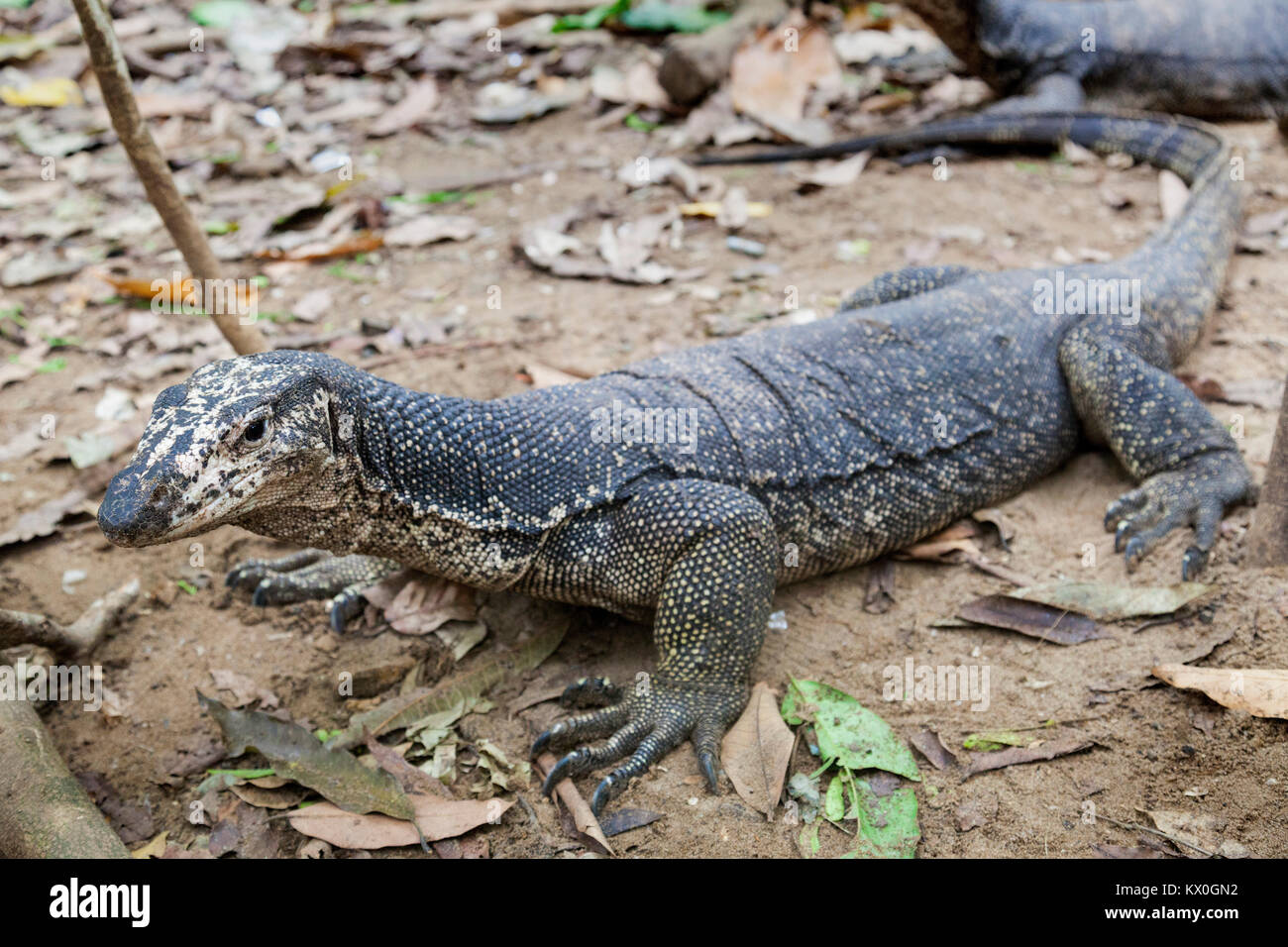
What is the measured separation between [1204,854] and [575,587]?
8.37 feet

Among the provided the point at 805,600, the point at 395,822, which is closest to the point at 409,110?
the point at 805,600

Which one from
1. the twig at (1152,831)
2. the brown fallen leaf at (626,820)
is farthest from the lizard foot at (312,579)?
the twig at (1152,831)

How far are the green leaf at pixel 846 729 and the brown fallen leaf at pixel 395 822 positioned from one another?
128 centimetres

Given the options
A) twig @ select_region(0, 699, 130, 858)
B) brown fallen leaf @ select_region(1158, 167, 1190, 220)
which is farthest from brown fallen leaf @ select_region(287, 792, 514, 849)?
brown fallen leaf @ select_region(1158, 167, 1190, 220)

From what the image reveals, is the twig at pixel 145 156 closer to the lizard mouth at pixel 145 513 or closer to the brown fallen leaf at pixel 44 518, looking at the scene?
the brown fallen leaf at pixel 44 518

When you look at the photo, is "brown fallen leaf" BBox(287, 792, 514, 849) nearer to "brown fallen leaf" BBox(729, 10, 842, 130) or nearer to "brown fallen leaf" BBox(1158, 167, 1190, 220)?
"brown fallen leaf" BBox(1158, 167, 1190, 220)

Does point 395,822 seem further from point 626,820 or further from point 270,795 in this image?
point 626,820

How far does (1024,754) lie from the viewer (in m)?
3.85

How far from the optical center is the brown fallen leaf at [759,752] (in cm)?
386

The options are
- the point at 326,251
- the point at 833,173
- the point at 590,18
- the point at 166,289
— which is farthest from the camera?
the point at 590,18

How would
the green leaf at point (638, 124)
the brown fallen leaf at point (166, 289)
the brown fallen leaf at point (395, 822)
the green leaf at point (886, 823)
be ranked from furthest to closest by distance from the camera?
the green leaf at point (638, 124), the brown fallen leaf at point (166, 289), the brown fallen leaf at point (395, 822), the green leaf at point (886, 823)

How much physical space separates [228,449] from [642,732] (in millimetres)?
1961

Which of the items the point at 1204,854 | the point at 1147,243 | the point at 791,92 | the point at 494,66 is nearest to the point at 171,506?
the point at 1204,854

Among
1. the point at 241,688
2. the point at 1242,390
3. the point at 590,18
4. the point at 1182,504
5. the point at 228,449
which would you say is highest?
the point at 590,18
